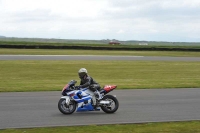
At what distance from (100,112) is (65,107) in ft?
3.97

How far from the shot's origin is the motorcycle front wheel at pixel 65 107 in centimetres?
1115

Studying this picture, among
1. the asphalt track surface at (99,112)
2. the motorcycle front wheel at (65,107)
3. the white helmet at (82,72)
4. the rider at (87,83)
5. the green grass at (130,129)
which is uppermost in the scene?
the white helmet at (82,72)

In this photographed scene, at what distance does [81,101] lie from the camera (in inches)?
444

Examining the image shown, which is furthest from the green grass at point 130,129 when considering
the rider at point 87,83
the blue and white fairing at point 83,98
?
the rider at point 87,83

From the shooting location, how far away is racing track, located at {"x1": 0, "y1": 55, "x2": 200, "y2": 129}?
10.2 meters

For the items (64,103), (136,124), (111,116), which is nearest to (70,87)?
(64,103)

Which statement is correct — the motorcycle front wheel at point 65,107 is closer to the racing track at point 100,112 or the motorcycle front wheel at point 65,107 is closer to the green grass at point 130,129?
the racing track at point 100,112

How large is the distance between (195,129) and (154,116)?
1.92m

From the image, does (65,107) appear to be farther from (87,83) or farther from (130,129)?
(130,129)

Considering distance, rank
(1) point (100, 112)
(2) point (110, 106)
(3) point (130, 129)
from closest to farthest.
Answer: (3) point (130, 129), (2) point (110, 106), (1) point (100, 112)

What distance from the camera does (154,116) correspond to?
11.1 m

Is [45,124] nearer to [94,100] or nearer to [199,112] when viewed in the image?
[94,100]

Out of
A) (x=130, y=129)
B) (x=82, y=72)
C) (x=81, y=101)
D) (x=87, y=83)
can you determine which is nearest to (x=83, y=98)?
(x=81, y=101)

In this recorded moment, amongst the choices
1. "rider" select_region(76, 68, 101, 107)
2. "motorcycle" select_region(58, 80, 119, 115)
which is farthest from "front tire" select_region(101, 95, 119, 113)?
"rider" select_region(76, 68, 101, 107)
